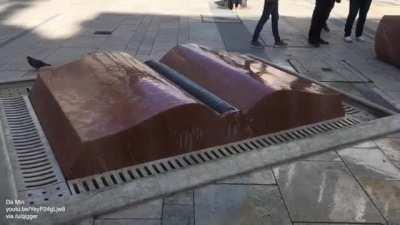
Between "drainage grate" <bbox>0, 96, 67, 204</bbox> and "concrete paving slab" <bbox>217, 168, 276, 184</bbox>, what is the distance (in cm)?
142

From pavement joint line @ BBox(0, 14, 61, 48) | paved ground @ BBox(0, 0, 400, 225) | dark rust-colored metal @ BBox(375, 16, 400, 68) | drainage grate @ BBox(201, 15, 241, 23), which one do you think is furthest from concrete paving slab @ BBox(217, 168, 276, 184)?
drainage grate @ BBox(201, 15, 241, 23)

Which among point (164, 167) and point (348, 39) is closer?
point (164, 167)

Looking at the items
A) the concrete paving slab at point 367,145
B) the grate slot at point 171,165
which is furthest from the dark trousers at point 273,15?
the grate slot at point 171,165

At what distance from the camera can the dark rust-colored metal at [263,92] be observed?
5035 millimetres

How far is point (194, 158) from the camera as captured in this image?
4.52 metres

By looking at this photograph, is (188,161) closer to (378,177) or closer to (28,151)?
(28,151)

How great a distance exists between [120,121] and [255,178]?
4.31 ft

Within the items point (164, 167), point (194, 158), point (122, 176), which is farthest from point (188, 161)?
point (122, 176)

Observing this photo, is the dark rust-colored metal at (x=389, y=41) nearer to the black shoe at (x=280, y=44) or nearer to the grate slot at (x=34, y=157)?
the black shoe at (x=280, y=44)

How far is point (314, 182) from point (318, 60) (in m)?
5.23

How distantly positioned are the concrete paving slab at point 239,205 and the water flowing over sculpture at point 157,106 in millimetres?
733

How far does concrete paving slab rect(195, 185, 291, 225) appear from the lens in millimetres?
3611

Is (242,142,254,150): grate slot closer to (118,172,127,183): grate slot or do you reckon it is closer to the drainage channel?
the drainage channel

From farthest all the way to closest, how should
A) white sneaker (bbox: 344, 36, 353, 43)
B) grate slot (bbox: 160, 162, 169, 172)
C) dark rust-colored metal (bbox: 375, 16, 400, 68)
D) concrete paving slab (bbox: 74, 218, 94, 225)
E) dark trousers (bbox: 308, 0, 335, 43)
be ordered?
1. white sneaker (bbox: 344, 36, 353, 43)
2. dark trousers (bbox: 308, 0, 335, 43)
3. dark rust-colored metal (bbox: 375, 16, 400, 68)
4. grate slot (bbox: 160, 162, 169, 172)
5. concrete paving slab (bbox: 74, 218, 94, 225)
